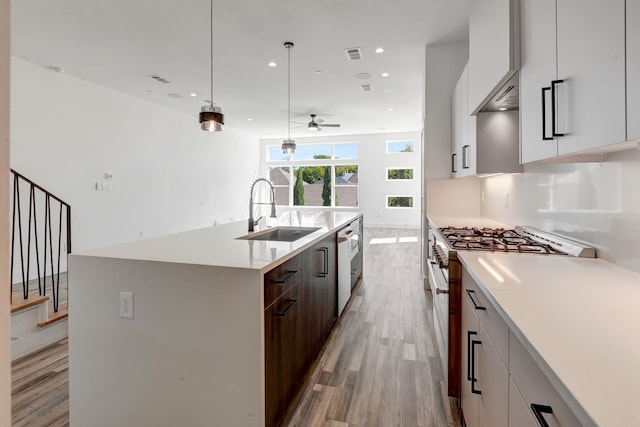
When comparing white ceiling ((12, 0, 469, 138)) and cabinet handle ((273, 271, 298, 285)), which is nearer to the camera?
cabinet handle ((273, 271, 298, 285))

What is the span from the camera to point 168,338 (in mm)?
1538

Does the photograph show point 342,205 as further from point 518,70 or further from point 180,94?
point 518,70

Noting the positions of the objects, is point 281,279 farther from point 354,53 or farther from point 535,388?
point 354,53

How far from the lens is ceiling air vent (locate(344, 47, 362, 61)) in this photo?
4.15 m

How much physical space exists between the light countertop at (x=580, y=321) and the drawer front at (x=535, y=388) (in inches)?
2.3

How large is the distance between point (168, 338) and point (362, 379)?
126 centimetres

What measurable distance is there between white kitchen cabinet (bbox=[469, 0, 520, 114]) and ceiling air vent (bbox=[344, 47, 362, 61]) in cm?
206

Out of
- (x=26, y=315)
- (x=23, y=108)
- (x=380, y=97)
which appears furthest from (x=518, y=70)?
(x=23, y=108)

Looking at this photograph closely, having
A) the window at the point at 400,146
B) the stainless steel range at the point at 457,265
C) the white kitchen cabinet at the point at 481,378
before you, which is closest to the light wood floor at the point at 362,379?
the stainless steel range at the point at 457,265

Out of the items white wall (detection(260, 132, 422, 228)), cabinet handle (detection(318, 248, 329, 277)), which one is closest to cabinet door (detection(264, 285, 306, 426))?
cabinet handle (detection(318, 248, 329, 277))

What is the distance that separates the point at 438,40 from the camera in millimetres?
3936

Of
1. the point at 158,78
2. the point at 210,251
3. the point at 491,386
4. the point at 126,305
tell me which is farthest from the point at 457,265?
the point at 158,78

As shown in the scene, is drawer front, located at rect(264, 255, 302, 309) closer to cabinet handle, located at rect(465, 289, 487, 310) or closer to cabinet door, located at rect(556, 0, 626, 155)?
cabinet handle, located at rect(465, 289, 487, 310)

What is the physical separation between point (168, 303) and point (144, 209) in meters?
5.68
